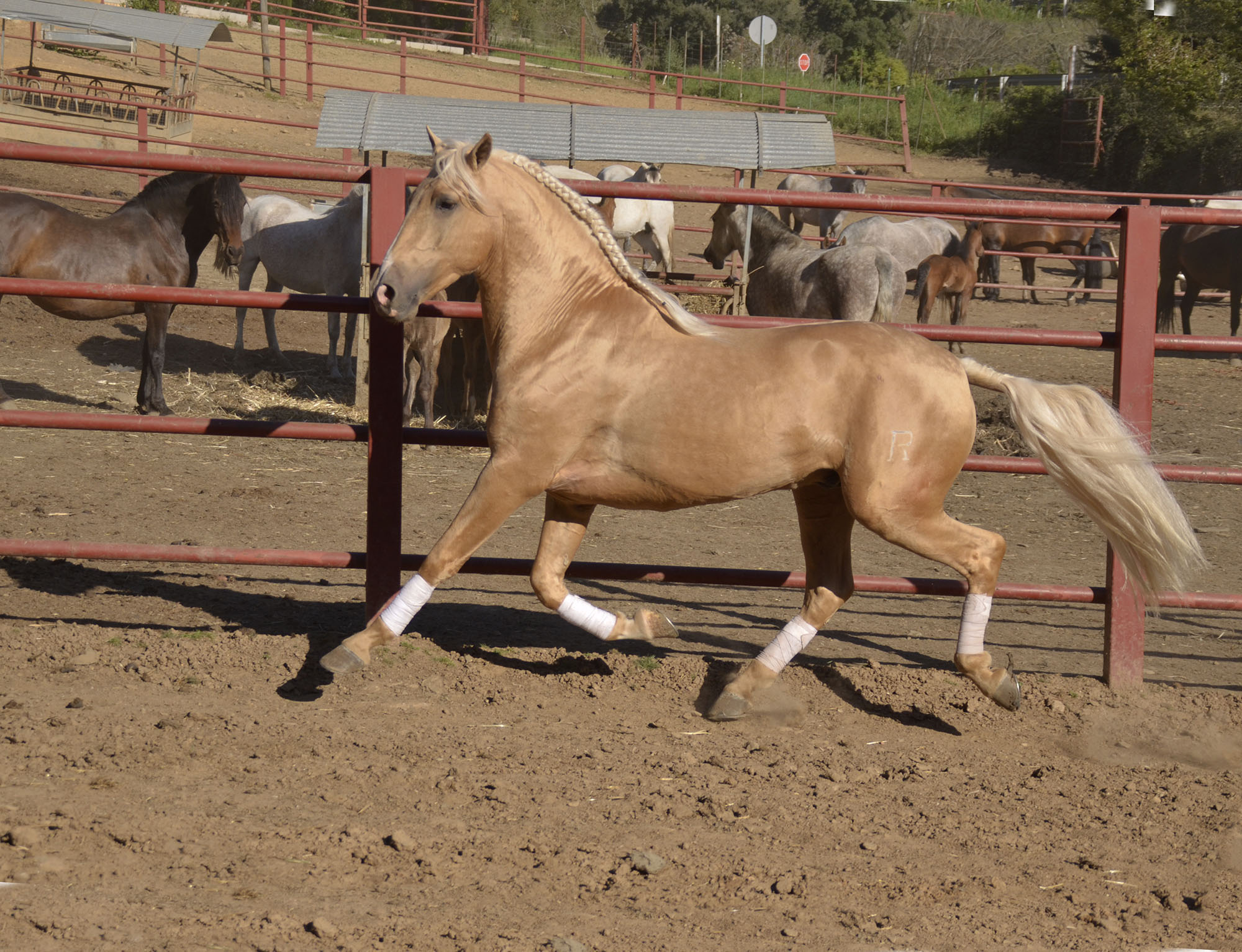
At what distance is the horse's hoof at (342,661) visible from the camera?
10.5 ft

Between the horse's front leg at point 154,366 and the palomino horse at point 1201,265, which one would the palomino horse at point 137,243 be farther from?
the palomino horse at point 1201,265

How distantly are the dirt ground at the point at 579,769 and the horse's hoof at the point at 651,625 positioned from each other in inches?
9.5

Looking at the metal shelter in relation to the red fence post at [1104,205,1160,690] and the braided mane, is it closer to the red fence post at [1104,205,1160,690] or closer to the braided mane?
the braided mane

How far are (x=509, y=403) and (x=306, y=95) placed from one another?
76.5 ft

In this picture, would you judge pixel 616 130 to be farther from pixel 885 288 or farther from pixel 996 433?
pixel 996 433

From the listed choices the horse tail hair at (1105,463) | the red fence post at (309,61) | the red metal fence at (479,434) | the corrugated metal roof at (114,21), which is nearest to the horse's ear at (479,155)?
the red metal fence at (479,434)

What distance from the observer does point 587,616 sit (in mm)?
3373

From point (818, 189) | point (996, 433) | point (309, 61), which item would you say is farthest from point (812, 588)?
point (309, 61)

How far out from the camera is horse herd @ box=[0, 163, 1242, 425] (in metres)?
8.87

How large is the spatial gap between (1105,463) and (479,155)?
197cm

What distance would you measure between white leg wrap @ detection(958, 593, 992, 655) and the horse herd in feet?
14.9

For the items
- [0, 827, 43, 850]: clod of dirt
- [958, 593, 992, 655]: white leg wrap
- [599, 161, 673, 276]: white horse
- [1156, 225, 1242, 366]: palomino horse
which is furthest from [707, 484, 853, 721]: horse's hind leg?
[1156, 225, 1242, 366]: palomino horse

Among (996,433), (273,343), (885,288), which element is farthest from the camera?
(273,343)

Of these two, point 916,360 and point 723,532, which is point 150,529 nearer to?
point 723,532
